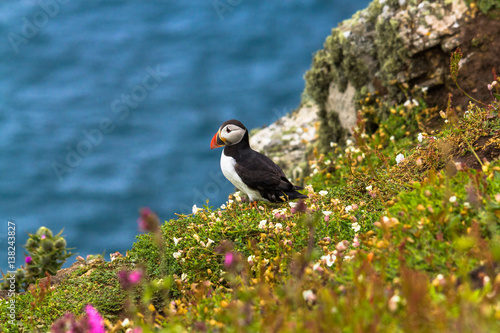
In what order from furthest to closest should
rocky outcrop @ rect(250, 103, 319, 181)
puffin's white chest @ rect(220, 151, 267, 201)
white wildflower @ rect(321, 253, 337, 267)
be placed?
1. rocky outcrop @ rect(250, 103, 319, 181)
2. puffin's white chest @ rect(220, 151, 267, 201)
3. white wildflower @ rect(321, 253, 337, 267)

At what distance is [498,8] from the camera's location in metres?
8.88

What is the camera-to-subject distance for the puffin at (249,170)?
6820 mm

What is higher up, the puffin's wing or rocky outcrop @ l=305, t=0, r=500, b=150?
rocky outcrop @ l=305, t=0, r=500, b=150

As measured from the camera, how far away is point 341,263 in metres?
4.37

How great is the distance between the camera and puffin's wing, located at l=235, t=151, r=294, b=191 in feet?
22.3

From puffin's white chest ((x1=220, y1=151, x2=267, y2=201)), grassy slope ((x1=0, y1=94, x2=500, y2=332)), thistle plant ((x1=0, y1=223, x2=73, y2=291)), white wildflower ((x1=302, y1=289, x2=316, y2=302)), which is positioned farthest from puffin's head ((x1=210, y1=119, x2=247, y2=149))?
white wildflower ((x1=302, y1=289, x2=316, y2=302))

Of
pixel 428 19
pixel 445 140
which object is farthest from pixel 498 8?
pixel 445 140

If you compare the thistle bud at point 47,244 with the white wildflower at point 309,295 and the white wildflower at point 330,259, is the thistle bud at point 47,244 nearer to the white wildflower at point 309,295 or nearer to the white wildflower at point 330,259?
the white wildflower at point 330,259

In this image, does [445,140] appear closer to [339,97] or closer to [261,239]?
[261,239]

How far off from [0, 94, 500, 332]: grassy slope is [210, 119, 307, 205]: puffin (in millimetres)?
223

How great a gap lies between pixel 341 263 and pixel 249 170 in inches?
113


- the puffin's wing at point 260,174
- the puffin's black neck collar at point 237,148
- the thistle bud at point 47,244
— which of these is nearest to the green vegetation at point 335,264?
the thistle bud at point 47,244

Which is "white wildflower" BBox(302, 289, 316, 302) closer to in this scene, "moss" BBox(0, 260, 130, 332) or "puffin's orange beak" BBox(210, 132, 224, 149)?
"moss" BBox(0, 260, 130, 332)

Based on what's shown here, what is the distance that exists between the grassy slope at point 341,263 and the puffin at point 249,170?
22 cm
